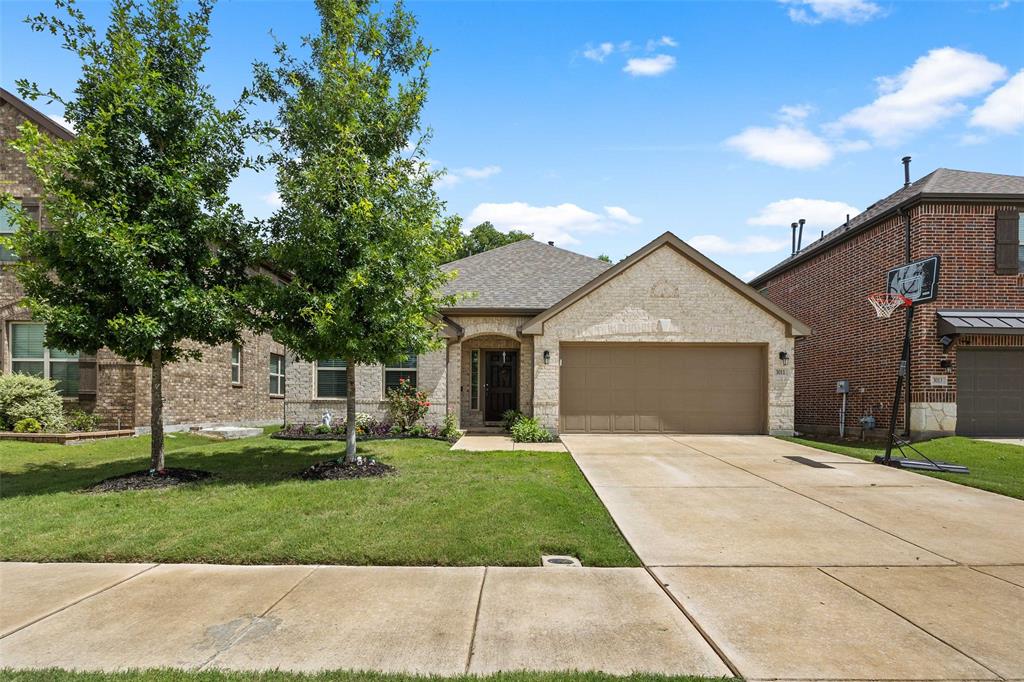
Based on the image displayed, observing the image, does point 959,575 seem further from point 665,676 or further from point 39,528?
point 39,528

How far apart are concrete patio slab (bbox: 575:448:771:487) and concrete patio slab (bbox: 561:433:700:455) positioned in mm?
566

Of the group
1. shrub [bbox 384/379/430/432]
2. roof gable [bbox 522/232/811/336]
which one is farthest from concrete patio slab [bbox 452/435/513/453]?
roof gable [bbox 522/232/811/336]

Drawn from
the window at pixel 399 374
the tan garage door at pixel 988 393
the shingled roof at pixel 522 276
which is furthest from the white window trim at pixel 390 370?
the tan garage door at pixel 988 393

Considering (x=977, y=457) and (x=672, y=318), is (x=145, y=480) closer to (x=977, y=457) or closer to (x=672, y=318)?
(x=672, y=318)

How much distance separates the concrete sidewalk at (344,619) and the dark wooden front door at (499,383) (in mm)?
11671

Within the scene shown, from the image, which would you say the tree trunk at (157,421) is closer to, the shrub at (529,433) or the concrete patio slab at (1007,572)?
the shrub at (529,433)

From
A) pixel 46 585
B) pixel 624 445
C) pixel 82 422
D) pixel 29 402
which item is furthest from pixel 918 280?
pixel 29 402

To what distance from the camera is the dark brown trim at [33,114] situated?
14828mm

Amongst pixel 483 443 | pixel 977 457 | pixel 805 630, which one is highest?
pixel 805 630

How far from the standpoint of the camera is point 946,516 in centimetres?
724

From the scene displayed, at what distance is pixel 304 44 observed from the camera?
1047 cm

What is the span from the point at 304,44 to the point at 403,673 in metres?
11.1

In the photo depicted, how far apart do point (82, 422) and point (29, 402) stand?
3.93 feet

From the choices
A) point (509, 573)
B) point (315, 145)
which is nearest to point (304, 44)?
point (315, 145)
